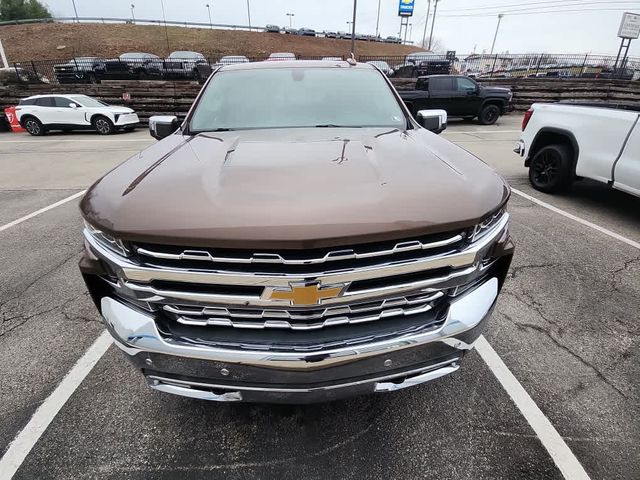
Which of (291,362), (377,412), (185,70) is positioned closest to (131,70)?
(185,70)

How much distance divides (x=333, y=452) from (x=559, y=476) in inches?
42.5

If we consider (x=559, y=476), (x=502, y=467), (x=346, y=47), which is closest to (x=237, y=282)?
(x=502, y=467)

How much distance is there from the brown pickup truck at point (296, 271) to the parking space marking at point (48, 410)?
3.11 feet

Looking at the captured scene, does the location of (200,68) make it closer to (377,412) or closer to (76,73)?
(76,73)

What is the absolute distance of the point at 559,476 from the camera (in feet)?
5.79

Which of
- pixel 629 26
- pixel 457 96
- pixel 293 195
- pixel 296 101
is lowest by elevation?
pixel 457 96

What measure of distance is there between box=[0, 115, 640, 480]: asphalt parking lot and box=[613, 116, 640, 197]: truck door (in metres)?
1.43

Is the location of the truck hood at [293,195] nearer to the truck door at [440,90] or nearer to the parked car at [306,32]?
the truck door at [440,90]

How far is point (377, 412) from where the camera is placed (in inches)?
82.0

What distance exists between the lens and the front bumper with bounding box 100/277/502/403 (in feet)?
4.68

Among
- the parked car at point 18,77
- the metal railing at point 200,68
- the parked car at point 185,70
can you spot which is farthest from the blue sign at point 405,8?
the parked car at point 18,77

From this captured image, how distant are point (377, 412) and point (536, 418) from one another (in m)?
0.88

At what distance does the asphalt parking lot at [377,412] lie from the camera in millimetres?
1821

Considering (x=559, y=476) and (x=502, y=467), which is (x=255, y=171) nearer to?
(x=502, y=467)
